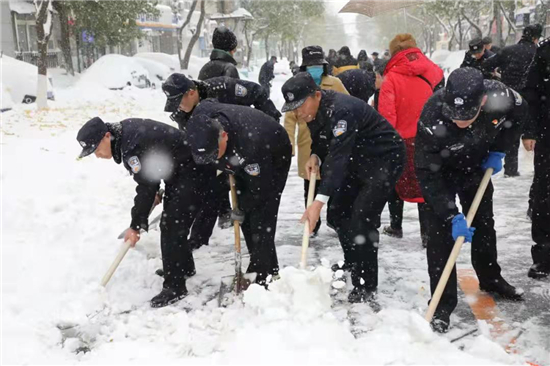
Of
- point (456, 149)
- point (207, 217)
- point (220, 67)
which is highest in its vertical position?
point (220, 67)

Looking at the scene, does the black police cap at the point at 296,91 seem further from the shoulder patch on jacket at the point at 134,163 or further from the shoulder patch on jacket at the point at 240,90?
the shoulder patch on jacket at the point at 240,90

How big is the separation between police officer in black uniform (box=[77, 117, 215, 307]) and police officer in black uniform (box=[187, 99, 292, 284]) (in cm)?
28

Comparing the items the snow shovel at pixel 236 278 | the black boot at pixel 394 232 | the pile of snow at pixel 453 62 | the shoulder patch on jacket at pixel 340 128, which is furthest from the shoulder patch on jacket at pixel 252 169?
the pile of snow at pixel 453 62

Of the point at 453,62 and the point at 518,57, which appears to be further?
the point at 453,62

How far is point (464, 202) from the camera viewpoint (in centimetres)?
348

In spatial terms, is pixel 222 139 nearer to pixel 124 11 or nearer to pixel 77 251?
pixel 77 251

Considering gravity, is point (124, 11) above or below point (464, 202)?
above

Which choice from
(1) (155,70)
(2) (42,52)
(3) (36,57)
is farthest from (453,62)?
(2) (42,52)

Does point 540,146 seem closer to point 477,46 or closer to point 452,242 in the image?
point 452,242

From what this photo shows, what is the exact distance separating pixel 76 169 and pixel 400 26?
5418 centimetres

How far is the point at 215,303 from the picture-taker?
12.4 feet

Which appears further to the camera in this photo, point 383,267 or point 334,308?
point 383,267

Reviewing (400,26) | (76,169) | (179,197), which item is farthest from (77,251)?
(400,26)

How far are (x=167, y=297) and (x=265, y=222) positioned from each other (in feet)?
2.89
